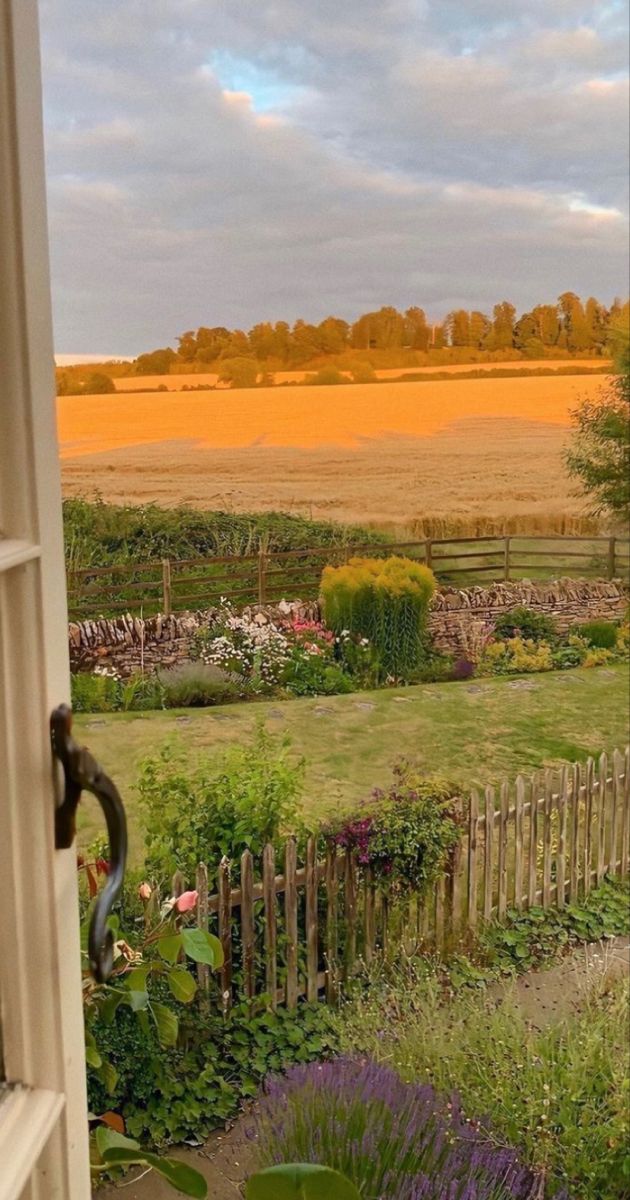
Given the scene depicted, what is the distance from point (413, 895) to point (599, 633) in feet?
4.27

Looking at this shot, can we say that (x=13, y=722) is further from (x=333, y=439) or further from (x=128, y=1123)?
(x=333, y=439)

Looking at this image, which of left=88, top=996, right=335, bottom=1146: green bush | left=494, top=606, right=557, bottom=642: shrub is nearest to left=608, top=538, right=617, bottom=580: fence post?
left=494, top=606, right=557, bottom=642: shrub

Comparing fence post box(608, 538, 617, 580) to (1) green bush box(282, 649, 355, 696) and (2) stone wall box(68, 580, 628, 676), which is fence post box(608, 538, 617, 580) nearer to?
(2) stone wall box(68, 580, 628, 676)

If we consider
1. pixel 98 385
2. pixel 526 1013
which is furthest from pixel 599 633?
pixel 98 385

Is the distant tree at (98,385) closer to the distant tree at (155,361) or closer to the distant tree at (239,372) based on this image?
the distant tree at (155,361)

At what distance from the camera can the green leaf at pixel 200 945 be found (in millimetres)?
1929

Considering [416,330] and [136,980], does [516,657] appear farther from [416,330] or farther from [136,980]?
[136,980]

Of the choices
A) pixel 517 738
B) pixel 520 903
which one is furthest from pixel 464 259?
pixel 520 903

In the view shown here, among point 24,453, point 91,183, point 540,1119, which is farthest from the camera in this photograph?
point 91,183

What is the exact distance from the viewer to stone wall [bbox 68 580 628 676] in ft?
9.62

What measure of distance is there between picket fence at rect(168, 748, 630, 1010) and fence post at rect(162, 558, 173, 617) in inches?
30.2

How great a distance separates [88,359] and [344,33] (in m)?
1.29

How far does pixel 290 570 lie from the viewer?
3.27 meters

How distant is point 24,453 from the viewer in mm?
702
